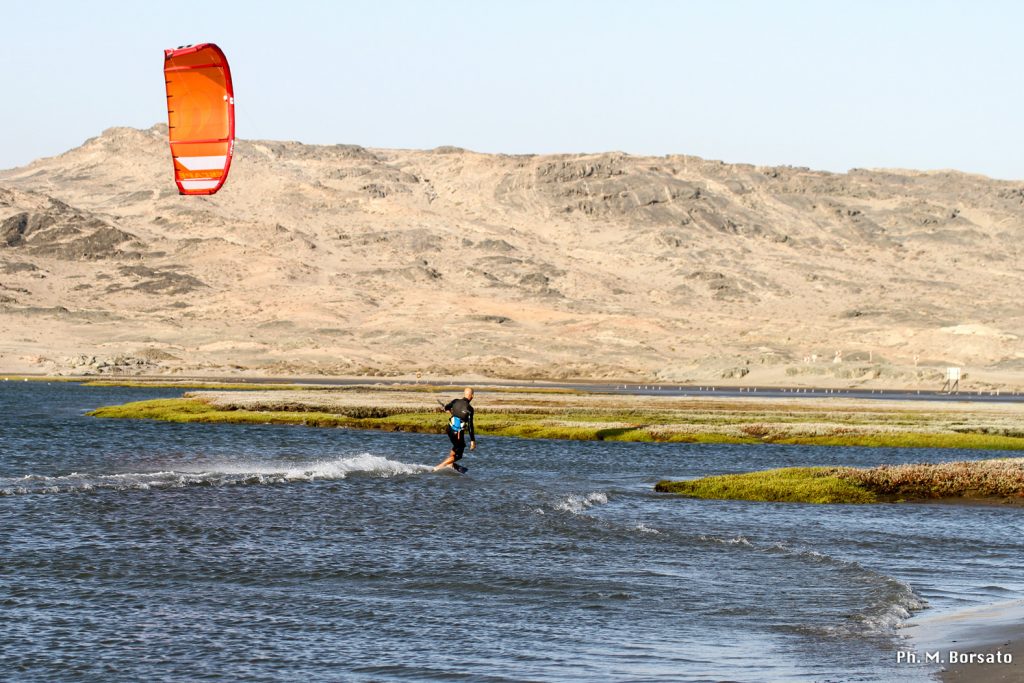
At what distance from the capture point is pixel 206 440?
169ft

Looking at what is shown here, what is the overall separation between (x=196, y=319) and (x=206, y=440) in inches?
4440

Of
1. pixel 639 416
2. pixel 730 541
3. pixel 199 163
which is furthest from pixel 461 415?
pixel 639 416

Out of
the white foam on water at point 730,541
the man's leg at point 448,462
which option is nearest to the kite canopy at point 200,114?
the man's leg at point 448,462

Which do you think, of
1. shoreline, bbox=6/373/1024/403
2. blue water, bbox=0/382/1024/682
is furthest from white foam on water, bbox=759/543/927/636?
shoreline, bbox=6/373/1024/403

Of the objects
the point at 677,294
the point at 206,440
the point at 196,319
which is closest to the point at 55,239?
the point at 196,319

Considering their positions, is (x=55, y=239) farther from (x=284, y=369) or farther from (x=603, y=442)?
(x=603, y=442)

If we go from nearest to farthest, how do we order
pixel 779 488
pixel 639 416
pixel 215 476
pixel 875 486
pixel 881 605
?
pixel 881 605 < pixel 875 486 < pixel 779 488 < pixel 215 476 < pixel 639 416

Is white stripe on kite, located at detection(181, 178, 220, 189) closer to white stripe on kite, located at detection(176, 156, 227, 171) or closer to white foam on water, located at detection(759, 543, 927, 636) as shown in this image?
white stripe on kite, located at detection(176, 156, 227, 171)

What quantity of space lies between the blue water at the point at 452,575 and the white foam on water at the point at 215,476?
0.15 m

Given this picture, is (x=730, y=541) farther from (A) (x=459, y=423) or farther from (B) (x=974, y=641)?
(A) (x=459, y=423)

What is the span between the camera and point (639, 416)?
2557 inches

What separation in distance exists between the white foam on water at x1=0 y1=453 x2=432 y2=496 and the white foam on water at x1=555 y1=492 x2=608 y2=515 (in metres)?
6.65

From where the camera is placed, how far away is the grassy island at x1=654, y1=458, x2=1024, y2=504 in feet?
113

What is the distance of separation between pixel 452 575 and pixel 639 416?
141ft
